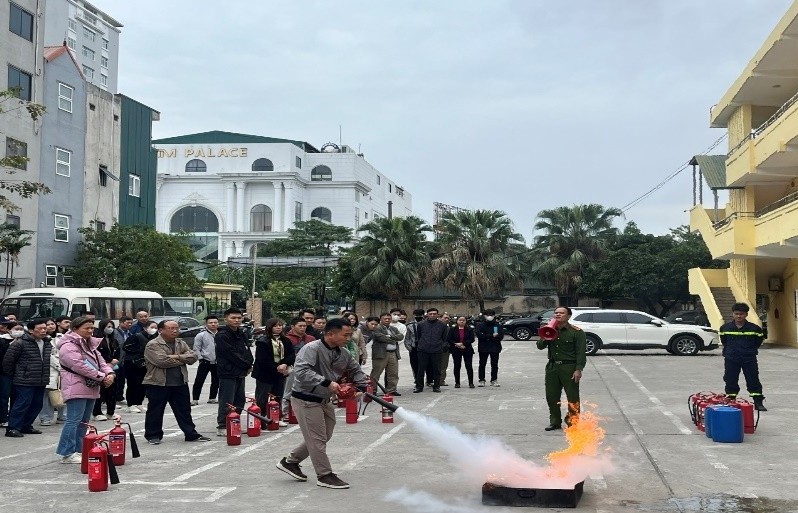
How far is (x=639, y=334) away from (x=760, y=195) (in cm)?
1262

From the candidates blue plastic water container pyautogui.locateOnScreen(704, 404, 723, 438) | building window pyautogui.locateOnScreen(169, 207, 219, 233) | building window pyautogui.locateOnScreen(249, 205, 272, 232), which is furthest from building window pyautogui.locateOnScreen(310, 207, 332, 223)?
blue plastic water container pyautogui.locateOnScreen(704, 404, 723, 438)

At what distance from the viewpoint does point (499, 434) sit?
485 inches

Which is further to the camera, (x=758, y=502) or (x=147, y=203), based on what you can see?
(x=147, y=203)

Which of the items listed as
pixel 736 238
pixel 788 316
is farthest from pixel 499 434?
pixel 788 316

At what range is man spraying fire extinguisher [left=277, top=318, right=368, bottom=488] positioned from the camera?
860cm

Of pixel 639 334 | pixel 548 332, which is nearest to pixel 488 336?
pixel 548 332

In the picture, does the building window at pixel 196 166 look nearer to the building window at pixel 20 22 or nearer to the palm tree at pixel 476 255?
the palm tree at pixel 476 255

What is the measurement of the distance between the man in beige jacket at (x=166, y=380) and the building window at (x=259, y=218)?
81.3m

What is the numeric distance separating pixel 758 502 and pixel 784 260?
107 feet

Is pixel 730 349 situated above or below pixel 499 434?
above

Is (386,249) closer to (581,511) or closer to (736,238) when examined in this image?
(736,238)

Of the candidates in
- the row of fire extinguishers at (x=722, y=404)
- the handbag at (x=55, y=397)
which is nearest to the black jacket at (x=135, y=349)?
the handbag at (x=55, y=397)

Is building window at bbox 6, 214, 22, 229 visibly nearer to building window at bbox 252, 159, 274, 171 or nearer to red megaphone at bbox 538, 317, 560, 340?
red megaphone at bbox 538, 317, 560, 340

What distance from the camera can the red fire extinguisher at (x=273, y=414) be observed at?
1285 centimetres
